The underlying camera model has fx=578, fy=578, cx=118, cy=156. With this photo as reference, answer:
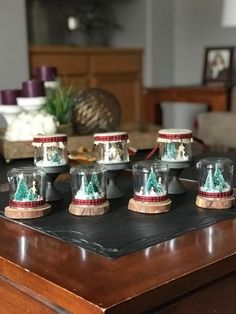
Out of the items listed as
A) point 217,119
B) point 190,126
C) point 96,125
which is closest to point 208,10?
point 190,126

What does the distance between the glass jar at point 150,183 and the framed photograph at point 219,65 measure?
307 centimetres

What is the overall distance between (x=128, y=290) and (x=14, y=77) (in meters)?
3.31

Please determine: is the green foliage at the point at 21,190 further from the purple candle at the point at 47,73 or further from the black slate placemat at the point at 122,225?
the purple candle at the point at 47,73

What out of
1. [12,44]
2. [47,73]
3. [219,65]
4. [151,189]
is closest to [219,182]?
[151,189]

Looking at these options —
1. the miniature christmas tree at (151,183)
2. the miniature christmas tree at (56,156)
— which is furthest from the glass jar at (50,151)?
the miniature christmas tree at (151,183)

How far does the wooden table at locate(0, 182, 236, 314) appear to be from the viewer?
27.3 inches

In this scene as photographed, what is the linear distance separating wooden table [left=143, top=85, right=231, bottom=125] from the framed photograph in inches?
14.1

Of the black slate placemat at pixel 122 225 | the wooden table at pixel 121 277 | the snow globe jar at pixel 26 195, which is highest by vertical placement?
the snow globe jar at pixel 26 195

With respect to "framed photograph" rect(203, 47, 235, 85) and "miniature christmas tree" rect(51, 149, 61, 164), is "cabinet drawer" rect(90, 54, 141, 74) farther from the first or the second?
"miniature christmas tree" rect(51, 149, 61, 164)

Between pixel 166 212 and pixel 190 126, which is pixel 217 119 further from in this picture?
pixel 190 126

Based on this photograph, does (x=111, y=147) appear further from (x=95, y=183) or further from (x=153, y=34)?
(x=153, y=34)

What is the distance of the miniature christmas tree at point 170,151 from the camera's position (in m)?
1.12

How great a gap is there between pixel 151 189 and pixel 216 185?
12cm

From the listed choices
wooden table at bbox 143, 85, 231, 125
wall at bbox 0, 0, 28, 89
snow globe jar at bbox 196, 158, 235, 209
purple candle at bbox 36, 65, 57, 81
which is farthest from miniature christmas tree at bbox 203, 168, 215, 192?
wall at bbox 0, 0, 28, 89
